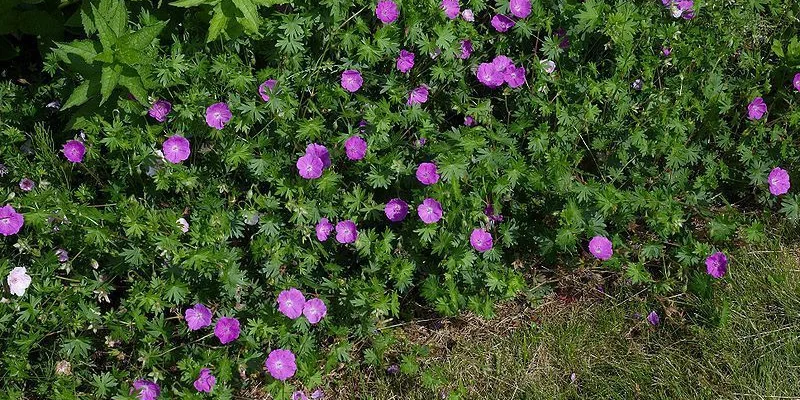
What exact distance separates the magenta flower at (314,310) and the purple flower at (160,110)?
2.87ft

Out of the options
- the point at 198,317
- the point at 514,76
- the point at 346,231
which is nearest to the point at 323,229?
the point at 346,231

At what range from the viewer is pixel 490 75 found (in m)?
3.28

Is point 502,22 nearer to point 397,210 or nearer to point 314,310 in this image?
point 397,210

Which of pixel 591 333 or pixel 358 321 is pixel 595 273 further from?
pixel 358 321

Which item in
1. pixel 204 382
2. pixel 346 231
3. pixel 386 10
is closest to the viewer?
pixel 204 382

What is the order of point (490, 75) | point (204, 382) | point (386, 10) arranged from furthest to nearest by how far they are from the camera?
point (490, 75) → point (386, 10) → point (204, 382)

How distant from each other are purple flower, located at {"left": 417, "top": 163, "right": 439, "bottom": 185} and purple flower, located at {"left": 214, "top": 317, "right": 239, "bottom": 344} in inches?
32.8

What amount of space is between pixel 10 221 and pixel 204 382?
0.89m

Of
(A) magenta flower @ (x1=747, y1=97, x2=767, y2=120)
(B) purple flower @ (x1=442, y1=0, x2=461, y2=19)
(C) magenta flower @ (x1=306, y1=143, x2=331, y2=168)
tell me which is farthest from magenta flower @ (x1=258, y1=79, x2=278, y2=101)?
(A) magenta flower @ (x1=747, y1=97, x2=767, y2=120)

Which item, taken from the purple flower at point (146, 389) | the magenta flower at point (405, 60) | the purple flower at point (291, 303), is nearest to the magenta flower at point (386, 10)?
the magenta flower at point (405, 60)

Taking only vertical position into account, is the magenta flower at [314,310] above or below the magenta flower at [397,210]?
below

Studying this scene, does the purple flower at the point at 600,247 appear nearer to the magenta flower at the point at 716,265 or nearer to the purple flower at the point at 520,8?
the magenta flower at the point at 716,265

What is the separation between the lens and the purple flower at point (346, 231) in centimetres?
306

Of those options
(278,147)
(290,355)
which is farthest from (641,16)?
(290,355)
